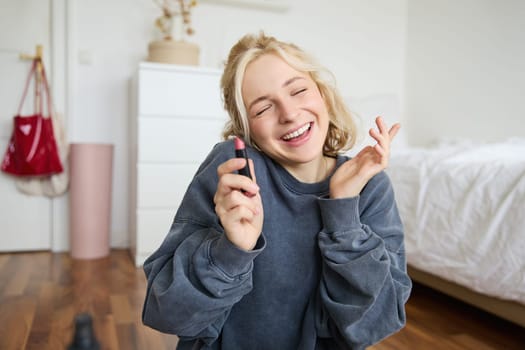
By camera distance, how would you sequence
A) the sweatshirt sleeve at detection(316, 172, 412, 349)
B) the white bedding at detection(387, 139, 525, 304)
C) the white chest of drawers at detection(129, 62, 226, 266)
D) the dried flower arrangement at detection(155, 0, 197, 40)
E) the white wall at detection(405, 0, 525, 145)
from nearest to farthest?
the sweatshirt sleeve at detection(316, 172, 412, 349)
the white bedding at detection(387, 139, 525, 304)
the white chest of drawers at detection(129, 62, 226, 266)
the white wall at detection(405, 0, 525, 145)
the dried flower arrangement at detection(155, 0, 197, 40)

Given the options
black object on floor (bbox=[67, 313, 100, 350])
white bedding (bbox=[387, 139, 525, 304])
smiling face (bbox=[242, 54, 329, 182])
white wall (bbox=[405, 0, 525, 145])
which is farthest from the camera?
white wall (bbox=[405, 0, 525, 145])

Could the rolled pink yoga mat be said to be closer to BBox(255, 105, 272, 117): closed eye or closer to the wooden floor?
the wooden floor

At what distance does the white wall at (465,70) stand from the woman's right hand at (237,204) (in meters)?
2.29

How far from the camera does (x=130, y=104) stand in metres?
2.78

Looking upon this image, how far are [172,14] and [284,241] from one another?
2.23 meters

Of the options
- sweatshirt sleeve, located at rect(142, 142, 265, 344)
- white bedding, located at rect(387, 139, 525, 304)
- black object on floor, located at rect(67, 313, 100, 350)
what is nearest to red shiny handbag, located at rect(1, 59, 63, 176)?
white bedding, located at rect(387, 139, 525, 304)

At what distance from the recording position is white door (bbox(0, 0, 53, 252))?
104 inches

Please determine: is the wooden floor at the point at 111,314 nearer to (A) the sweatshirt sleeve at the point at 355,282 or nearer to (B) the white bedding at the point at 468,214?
(B) the white bedding at the point at 468,214

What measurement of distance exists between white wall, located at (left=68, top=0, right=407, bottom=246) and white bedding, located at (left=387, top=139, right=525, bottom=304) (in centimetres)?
132

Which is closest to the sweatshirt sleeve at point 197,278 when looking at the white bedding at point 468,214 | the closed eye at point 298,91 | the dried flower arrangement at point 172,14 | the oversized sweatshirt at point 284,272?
the oversized sweatshirt at point 284,272

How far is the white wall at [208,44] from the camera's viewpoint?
9.02ft

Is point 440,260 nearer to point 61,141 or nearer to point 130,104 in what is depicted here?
point 130,104

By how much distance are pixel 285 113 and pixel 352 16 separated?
277 cm

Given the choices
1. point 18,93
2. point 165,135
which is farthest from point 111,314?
point 18,93
